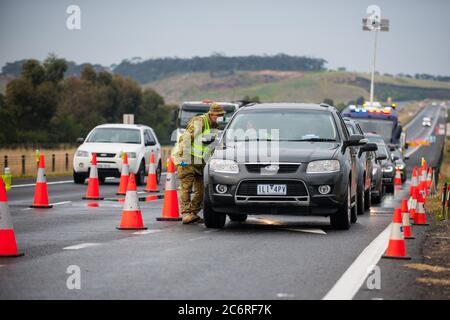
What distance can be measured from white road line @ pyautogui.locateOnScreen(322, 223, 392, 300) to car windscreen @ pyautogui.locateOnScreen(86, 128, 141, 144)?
1926 centimetres

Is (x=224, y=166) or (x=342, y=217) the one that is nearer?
(x=224, y=166)

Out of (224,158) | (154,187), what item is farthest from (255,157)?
(154,187)

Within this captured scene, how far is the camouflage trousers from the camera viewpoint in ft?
56.2

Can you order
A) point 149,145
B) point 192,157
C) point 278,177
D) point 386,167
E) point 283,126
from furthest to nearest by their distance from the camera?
point 149,145 → point 386,167 → point 192,157 → point 283,126 → point 278,177

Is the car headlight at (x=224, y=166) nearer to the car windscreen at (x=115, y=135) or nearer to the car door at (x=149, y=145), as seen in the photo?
the car door at (x=149, y=145)

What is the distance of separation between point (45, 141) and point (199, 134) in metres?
53.5

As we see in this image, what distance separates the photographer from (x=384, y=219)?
1930 cm

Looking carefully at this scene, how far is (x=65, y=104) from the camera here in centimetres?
8850

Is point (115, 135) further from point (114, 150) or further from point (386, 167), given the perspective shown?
point (386, 167)

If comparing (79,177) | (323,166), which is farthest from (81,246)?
(79,177)

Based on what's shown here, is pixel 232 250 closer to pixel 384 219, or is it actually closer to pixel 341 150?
pixel 341 150

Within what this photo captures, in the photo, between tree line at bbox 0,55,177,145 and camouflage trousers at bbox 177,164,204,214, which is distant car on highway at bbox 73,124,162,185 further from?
tree line at bbox 0,55,177,145

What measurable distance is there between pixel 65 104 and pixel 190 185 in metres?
72.2

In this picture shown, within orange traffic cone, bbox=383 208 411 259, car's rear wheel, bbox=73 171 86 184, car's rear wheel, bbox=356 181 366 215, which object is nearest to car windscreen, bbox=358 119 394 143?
car's rear wheel, bbox=73 171 86 184
